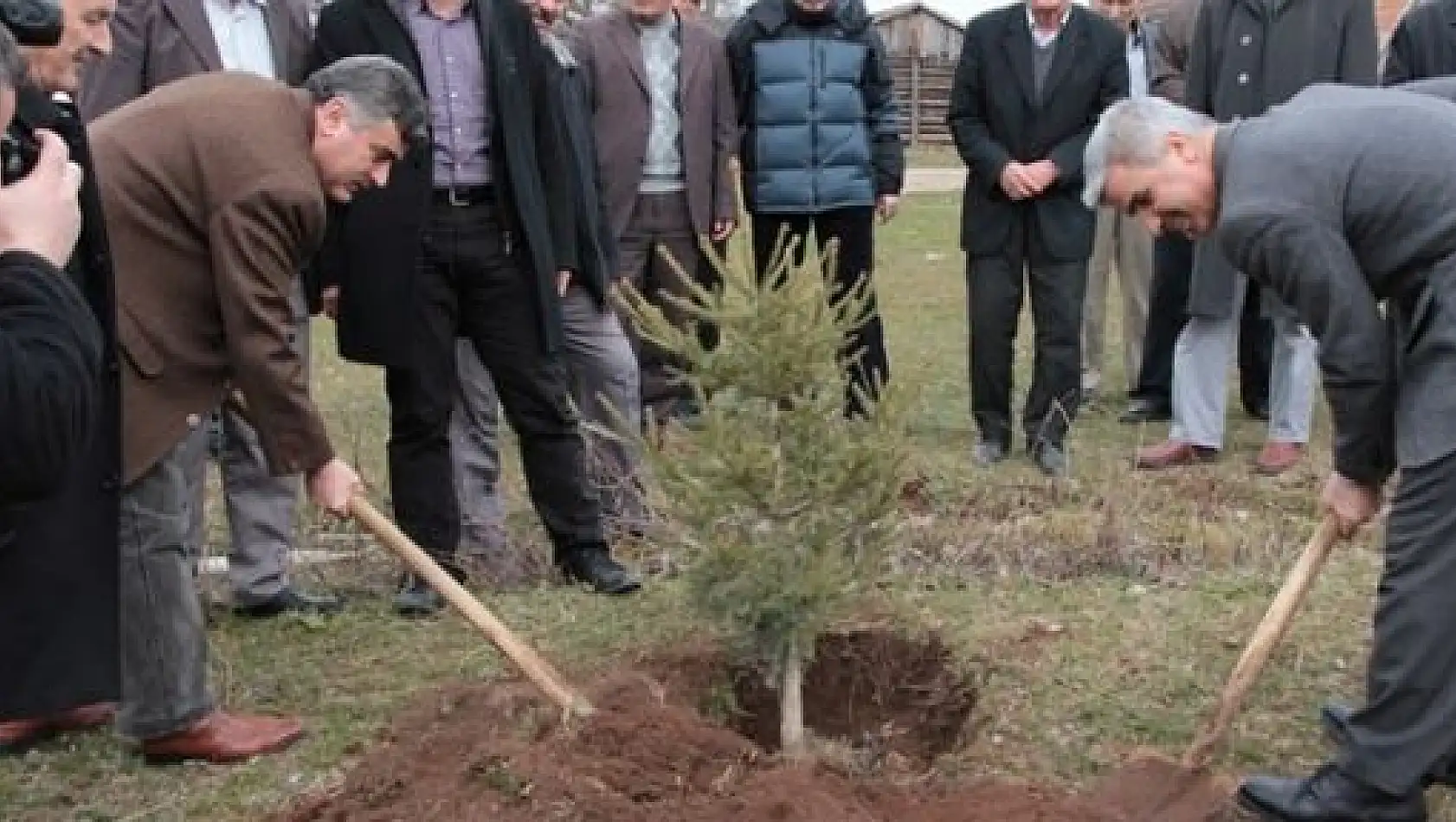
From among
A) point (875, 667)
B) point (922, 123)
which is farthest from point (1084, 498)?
point (922, 123)

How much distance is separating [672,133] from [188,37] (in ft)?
8.44

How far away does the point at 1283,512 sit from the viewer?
710 centimetres

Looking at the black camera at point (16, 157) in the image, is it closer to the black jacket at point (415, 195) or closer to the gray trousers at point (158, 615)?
the gray trousers at point (158, 615)

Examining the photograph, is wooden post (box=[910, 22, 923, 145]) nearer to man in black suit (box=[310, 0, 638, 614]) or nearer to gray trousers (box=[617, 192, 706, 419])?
gray trousers (box=[617, 192, 706, 419])

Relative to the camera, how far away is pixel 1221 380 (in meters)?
8.00

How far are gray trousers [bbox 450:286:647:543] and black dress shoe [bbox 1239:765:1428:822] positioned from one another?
8.53 feet

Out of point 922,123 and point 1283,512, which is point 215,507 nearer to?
point 1283,512

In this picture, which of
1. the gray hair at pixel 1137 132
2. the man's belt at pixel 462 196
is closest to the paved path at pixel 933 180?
the man's belt at pixel 462 196

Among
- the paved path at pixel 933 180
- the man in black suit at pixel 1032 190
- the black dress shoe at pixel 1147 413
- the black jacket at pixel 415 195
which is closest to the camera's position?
the black jacket at pixel 415 195

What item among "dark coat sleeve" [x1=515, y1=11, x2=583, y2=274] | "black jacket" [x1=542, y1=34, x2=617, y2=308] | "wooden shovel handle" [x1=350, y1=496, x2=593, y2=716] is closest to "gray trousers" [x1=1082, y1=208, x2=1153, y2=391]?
"black jacket" [x1=542, y1=34, x2=617, y2=308]

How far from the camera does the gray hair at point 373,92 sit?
15.3 feet

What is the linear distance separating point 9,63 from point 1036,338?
5.96 metres

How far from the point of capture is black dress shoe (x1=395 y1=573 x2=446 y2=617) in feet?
19.3

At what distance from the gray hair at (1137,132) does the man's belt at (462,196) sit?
2.26 metres
